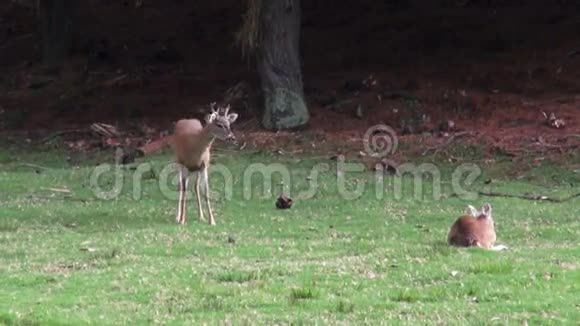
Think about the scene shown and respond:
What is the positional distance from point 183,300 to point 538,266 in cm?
295

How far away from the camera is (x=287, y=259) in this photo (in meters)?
11.1

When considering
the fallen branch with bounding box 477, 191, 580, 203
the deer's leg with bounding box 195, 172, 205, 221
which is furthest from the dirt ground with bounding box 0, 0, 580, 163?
the deer's leg with bounding box 195, 172, 205, 221

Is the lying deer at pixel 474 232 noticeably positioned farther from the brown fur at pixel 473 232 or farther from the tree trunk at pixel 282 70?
the tree trunk at pixel 282 70

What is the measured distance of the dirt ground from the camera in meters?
21.3

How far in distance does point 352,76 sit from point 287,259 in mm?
14042

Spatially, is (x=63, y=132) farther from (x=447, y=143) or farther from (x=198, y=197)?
(x=198, y=197)

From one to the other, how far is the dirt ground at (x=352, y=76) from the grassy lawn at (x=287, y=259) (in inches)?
152

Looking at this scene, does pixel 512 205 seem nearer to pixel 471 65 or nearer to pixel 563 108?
pixel 563 108

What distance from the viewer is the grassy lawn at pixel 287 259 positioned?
8.65 meters

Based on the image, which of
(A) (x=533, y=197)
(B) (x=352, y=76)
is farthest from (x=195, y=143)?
(B) (x=352, y=76)

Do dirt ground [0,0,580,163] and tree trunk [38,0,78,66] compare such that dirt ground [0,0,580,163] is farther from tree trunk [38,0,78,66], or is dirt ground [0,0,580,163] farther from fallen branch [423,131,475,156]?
tree trunk [38,0,78,66]

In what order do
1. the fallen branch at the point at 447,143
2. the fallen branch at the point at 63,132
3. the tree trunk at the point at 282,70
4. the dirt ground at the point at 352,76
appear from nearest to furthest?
the fallen branch at the point at 447,143 < the dirt ground at the point at 352,76 < the tree trunk at the point at 282,70 < the fallen branch at the point at 63,132

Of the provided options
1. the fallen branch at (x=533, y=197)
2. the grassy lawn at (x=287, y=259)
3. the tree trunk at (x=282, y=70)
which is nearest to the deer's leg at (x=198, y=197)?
the grassy lawn at (x=287, y=259)

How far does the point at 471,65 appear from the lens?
2459cm
